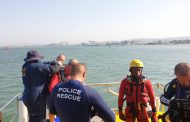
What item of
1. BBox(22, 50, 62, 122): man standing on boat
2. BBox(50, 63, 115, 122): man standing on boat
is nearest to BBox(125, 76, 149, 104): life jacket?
BBox(22, 50, 62, 122): man standing on boat

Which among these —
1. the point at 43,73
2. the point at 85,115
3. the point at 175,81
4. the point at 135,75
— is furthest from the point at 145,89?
the point at 85,115

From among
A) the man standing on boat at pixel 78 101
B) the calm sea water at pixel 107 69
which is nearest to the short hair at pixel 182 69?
the man standing on boat at pixel 78 101

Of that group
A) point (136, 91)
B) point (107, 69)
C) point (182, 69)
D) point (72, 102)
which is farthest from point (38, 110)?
point (107, 69)

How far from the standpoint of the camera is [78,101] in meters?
2.94

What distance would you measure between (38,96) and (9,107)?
11936 millimetres

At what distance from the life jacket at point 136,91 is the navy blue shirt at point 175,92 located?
865mm

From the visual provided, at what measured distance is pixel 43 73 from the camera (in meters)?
4.72

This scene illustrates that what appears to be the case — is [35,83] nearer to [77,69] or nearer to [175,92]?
[77,69]

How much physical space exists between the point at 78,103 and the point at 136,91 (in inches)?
80.2

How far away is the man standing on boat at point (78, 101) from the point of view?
2924mm

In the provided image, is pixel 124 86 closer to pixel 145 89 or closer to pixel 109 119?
pixel 145 89

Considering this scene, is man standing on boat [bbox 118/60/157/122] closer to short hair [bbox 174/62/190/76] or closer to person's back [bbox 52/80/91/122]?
short hair [bbox 174/62/190/76]

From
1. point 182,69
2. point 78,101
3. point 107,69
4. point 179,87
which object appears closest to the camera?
point 78,101

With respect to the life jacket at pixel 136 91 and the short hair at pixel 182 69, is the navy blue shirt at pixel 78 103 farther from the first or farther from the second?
the life jacket at pixel 136 91
